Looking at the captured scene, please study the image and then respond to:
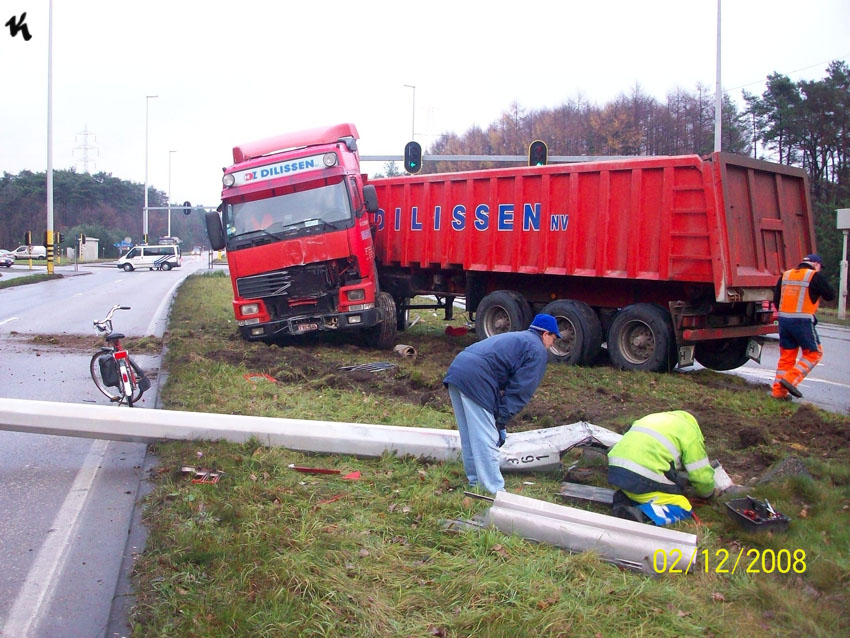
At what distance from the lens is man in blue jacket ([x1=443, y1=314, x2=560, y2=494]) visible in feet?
16.8

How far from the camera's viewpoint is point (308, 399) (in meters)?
8.30

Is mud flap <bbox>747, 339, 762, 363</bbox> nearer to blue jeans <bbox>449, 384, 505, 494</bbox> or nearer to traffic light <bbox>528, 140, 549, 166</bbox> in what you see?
blue jeans <bbox>449, 384, 505, 494</bbox>

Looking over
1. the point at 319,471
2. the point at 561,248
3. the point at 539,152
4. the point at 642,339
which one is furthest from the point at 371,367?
the point at 539,152

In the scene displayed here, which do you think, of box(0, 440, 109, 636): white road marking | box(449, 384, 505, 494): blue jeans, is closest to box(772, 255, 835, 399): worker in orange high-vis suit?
box(449, 384, 505, 494): blue jeans

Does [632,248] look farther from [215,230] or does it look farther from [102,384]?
[102,384]

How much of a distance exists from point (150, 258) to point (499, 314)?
168ft

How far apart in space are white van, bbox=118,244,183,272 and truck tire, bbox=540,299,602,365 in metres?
51.9

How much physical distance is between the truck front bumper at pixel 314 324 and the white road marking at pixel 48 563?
6.45 meters

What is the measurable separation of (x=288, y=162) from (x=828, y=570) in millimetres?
10257

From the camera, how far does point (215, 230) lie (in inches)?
504

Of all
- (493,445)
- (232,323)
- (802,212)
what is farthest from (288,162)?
(493,445)

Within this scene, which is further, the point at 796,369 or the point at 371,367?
the point at 371,367

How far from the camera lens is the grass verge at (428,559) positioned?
3566 mm

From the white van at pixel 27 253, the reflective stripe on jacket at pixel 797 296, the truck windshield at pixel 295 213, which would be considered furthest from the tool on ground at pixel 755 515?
the white van at pixel 27 253
